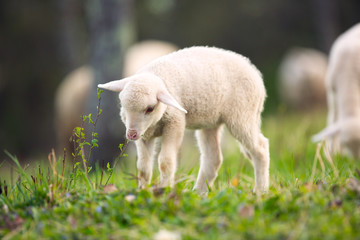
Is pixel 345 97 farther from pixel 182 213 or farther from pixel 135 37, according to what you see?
pixel 135 37

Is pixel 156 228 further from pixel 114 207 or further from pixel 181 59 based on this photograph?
pixel 181 59

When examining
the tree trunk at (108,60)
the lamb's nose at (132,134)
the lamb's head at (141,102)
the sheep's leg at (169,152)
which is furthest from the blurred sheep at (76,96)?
the lamb's nose at (132,134)

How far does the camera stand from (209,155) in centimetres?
391

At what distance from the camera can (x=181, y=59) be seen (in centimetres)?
352

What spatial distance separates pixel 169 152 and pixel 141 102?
1.58ft

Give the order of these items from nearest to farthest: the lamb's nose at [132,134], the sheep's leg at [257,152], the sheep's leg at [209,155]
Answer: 1. the lamb's nose at [132,134]
2. the sheep's leg at [257,152]
3. the sheep's leg at [209,155]

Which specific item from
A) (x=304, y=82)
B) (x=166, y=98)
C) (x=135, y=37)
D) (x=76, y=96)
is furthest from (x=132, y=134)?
(x=135, y=37)

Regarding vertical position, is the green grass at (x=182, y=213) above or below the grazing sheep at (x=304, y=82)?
above

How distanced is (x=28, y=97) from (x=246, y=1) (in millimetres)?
8009

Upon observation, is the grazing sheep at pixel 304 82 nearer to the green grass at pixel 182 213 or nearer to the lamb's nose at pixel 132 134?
the green grass at pixel 182 213

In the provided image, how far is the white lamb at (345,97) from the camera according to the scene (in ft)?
18.8

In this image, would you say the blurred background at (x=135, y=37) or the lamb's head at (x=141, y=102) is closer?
the lamb's head at (x=141, y=102)

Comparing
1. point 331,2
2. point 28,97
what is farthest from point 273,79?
point 28,97

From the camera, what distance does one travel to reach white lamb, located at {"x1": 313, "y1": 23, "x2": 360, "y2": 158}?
5.74m
